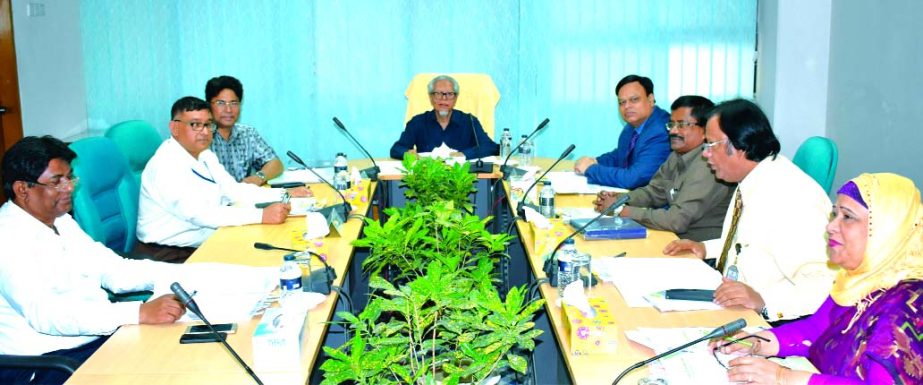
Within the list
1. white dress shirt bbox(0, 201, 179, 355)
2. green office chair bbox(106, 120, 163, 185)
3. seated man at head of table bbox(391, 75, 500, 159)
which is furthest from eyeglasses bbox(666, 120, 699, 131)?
green office chair bbox(106, 120, 163, 185)

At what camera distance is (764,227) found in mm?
2557

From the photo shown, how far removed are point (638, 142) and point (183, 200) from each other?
2.17 m

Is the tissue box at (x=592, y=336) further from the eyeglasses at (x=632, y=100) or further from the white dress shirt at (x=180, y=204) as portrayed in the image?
the eyeglasses at (x=632, y=100)

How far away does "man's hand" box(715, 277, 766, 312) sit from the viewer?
2.29 meters

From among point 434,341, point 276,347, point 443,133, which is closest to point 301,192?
point 443,133

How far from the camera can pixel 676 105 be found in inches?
143

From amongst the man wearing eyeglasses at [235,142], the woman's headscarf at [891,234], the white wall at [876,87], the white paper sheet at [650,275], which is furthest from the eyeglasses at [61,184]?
the white wall at [876,87]

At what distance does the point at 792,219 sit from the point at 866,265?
0.69 metres

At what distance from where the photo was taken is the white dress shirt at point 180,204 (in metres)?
3.47

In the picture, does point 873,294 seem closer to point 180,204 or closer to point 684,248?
point 684,248

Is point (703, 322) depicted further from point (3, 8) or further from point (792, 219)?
point (3, 8)

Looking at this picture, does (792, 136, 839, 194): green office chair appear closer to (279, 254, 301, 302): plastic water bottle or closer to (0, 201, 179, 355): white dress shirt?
(279, 254, 301, 302): plastic water bottle

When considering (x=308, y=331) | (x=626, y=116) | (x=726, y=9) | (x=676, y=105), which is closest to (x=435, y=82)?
(x=626, y=116)

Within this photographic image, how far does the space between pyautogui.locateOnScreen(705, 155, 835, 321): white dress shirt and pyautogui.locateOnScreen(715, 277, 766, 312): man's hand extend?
0.08 meters
